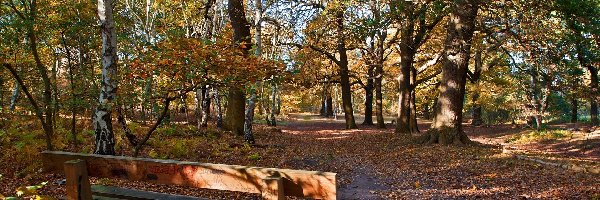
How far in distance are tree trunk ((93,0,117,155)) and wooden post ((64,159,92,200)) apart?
3883 mm

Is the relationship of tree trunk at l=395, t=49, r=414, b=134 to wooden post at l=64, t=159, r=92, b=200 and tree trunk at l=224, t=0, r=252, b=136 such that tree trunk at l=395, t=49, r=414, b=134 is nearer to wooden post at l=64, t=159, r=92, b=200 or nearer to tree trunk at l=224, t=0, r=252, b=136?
tree trunk at l=224, t=0, r=252, b=136

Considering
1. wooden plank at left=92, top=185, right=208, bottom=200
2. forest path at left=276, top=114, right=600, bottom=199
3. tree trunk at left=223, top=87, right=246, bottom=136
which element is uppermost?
tree trunk at left=223, top=87, right=246, bottom=136

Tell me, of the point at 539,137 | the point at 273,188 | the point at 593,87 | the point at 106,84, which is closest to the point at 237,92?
the point at 106,84

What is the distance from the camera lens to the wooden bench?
391 cm

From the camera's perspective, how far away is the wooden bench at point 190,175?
154 inches

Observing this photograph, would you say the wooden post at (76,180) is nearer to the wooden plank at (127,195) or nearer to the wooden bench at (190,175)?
the wooden bench at (190,175)

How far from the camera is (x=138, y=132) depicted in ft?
50.7

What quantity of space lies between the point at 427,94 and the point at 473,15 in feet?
73.5

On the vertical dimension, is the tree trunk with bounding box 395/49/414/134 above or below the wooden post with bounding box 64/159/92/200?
above

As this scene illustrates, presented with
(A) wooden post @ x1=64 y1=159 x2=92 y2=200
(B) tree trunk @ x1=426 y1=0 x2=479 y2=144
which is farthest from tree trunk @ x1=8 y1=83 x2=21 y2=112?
(B) tree trunk @ x1=426 y1=0 x2=479 y2=144

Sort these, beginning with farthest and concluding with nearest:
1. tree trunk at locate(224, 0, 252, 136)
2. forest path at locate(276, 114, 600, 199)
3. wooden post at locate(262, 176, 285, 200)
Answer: tree trunk at locate(224, 0, 252, 136) < forest path at locate(276, 114, 600, 199) < wooden post at locate(262, 176, 285, 200)

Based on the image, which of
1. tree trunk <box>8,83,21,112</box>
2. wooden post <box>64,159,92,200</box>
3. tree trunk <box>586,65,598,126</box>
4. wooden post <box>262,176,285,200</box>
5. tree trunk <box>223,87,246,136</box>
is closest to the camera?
wooden post <box>262,176,285,200</box>

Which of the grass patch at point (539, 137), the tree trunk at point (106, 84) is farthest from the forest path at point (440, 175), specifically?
the grass patch at point (539, 137)

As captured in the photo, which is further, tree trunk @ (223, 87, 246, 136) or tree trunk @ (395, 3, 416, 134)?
tree trunk @ (395, 3, 416, 134)
